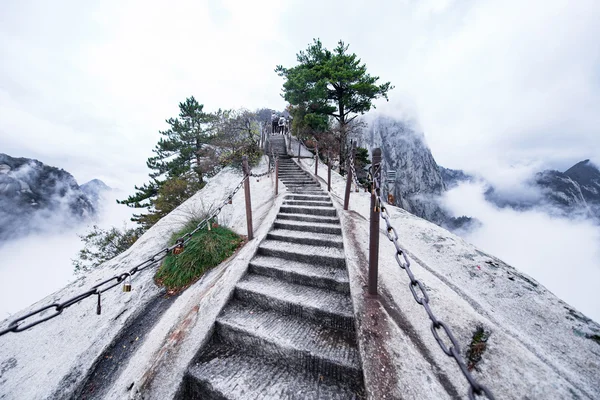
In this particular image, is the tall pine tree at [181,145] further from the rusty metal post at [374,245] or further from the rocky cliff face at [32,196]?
the rocky cliff face at [32,196]

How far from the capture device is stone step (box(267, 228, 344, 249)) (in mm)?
3561

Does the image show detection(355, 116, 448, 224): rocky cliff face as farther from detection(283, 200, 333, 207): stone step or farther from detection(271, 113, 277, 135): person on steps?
detection(283, 200, 333, 207): stone step

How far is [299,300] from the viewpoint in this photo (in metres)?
2.51

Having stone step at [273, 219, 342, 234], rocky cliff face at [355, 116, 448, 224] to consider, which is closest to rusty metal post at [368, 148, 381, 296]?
stone step at [273, 219, 342, 234]

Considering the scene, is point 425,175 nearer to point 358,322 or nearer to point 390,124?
point 390,124

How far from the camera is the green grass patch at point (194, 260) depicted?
3.68 m

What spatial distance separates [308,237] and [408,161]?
120 ft

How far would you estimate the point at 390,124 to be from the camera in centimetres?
3612

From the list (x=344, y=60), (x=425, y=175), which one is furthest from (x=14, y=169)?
(x=425, y=175)

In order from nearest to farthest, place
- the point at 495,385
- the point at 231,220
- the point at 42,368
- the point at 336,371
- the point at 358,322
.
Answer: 1. the point at 495,385
2. the point at 336,371
3. the point at 358,322
4. the point at 42,368
5. the point at 231,220

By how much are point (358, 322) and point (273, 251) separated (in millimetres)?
1770

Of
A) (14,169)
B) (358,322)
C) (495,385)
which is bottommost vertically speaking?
(495,385)

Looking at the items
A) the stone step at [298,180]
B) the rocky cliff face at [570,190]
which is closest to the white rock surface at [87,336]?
the stone step at [298,180]

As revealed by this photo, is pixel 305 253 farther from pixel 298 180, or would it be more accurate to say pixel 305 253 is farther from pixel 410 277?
pixel 298 180
